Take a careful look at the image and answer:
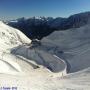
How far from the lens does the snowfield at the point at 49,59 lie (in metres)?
24.1

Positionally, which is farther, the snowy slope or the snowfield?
the snowy slope

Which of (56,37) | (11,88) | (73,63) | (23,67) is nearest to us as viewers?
(11,88)

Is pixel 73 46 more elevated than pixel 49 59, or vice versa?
pixel 49 59

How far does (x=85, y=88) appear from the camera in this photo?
60.3ft

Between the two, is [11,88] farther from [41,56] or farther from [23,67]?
[41,56]

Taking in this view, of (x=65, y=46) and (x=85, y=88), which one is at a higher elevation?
(x=85, y=88)

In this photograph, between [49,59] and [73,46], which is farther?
[73,46]

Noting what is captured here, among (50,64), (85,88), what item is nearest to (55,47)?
(50,64)

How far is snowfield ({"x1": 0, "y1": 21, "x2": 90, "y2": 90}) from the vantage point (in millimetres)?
24103

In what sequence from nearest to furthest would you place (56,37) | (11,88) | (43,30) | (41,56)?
(11,88) → (41,56) → (56,37) → (43,30)

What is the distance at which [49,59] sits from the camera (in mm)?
52219

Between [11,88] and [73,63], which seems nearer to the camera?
[11,88]

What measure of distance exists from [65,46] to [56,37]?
11620 mm

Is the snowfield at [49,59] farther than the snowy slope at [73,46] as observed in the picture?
No
